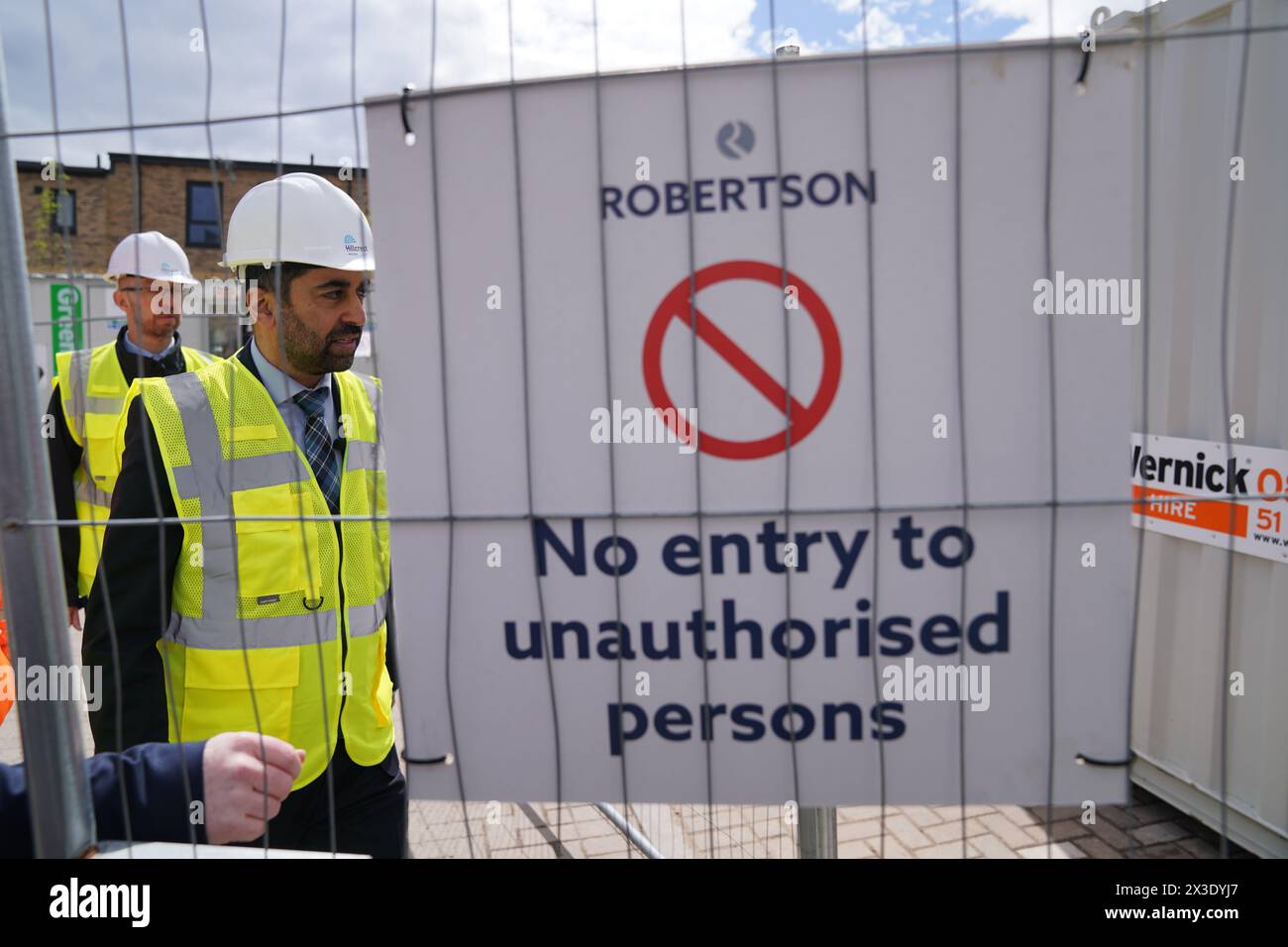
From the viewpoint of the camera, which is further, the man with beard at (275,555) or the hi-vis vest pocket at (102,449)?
the hi-vis vest pocket at (102,449)

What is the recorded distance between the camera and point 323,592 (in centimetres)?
229

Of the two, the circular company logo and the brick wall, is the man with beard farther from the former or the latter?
the brick wall

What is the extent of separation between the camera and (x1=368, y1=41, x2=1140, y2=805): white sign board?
136 cm

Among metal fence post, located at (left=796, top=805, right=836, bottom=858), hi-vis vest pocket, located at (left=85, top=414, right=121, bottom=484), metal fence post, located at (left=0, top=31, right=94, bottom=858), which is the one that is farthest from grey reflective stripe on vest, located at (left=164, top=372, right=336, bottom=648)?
hi-vis vest pocket, located at (left=85, top=414, right=121, bottom=484)

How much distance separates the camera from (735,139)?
1.39m

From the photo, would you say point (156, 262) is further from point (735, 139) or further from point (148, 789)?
point (735, 139)

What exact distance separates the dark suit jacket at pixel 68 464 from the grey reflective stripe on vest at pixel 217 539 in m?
1.90

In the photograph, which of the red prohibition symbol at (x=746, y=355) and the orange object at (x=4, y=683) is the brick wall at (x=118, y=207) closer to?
the orange object at (x=4, y=683)

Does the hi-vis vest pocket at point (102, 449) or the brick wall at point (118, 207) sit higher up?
the brick wall at point (118, 207)

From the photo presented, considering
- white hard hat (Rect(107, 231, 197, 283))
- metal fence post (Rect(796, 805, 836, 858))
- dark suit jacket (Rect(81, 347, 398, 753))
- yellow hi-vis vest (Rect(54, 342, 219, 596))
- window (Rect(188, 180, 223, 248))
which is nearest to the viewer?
metal fence post (Rect(796, 805, 836, 858))

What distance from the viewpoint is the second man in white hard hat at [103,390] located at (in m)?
4.06

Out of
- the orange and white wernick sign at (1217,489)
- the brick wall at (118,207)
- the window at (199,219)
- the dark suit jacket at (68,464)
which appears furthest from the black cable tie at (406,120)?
the window at (199,219)

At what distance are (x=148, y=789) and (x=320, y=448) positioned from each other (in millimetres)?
1040

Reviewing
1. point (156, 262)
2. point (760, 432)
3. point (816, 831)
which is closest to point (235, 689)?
point (816, 831)
